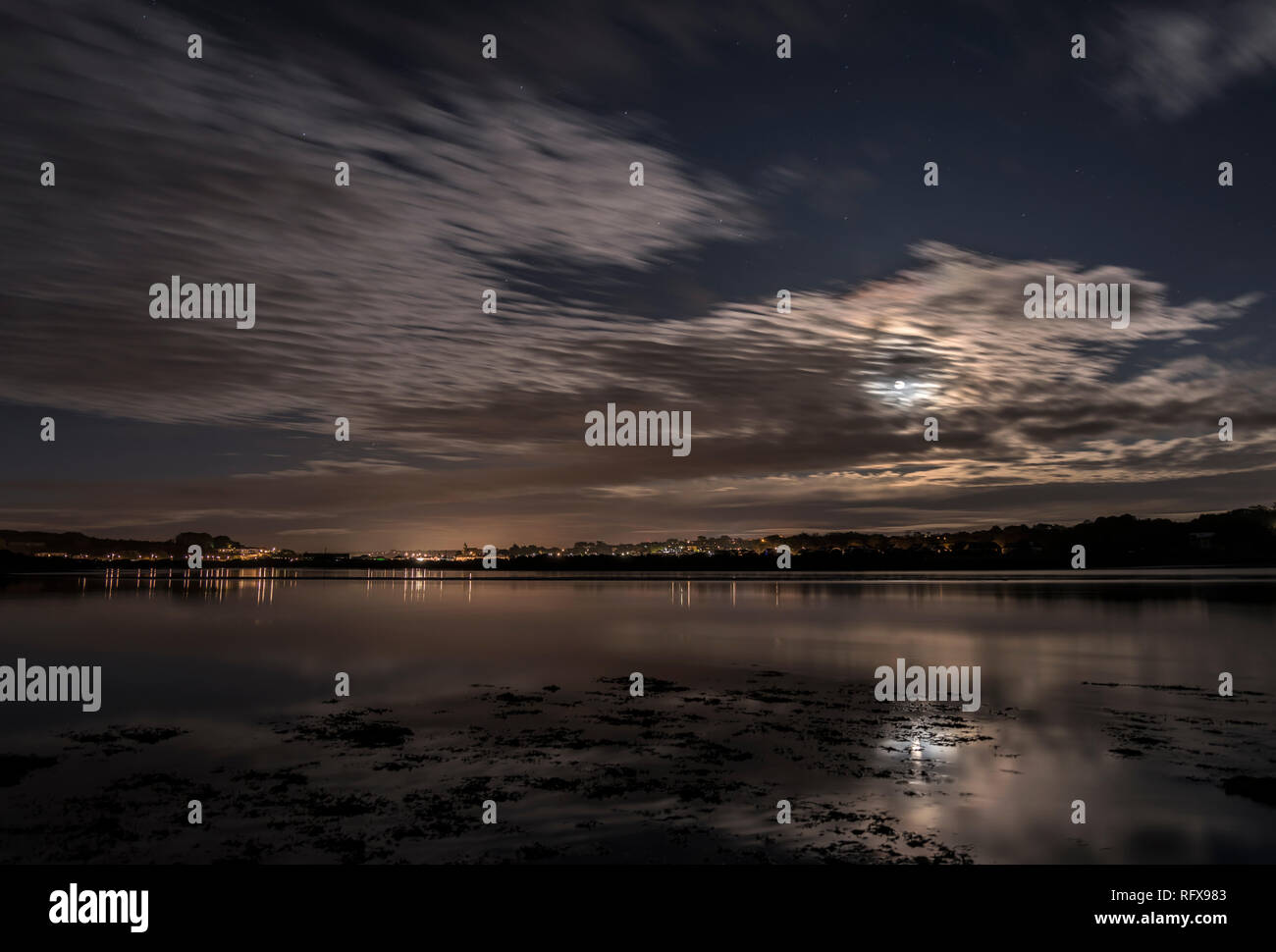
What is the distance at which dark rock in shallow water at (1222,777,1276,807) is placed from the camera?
12.7 metres

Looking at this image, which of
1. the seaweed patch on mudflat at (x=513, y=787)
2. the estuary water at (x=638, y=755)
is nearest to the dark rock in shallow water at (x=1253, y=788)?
the estuary water at (x=638, y=755)

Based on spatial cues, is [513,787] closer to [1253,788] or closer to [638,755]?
[638,755]

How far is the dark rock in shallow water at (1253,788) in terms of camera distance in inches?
500

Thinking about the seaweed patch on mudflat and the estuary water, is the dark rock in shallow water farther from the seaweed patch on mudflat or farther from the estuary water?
the seaweed patch on mudflat

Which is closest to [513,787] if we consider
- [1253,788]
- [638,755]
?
[638,755]

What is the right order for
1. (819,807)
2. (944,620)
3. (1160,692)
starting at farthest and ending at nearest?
(944,620), (1160,692), (819,807)

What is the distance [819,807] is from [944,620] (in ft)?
133

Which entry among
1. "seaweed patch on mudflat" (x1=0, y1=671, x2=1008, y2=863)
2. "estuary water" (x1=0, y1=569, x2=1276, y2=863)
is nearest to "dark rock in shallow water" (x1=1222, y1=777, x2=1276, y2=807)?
"estuary water" (x1=0, y1=569, x2=1276, y2=863)

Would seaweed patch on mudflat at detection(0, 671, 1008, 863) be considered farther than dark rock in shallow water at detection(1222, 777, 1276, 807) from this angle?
No

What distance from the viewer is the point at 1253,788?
13141 millimetres
